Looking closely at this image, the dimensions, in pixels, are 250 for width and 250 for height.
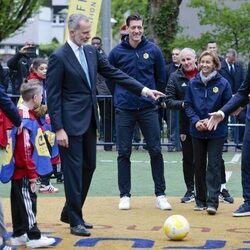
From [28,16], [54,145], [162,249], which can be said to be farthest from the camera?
[28,16]

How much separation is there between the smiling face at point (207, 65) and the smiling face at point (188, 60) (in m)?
0.65

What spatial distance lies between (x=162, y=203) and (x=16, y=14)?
3619cm

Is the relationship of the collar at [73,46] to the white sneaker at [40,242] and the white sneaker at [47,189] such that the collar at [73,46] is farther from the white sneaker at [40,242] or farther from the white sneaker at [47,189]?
the white sneaker at [47,189]

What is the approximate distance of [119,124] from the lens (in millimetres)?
11445

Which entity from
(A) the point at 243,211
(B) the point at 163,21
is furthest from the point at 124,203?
(B) the point at 163,21

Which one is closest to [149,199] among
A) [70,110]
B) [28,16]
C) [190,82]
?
[190,82]

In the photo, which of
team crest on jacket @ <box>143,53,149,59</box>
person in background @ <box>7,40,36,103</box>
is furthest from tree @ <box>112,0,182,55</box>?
team crest on jacket @ <box>143,53,149,59</box>

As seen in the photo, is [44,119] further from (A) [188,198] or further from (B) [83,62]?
(B) [83,62]

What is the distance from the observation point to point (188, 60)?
11.9 metres

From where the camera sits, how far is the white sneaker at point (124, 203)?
11.4 m

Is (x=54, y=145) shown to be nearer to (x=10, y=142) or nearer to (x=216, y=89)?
(x=216, y=89)

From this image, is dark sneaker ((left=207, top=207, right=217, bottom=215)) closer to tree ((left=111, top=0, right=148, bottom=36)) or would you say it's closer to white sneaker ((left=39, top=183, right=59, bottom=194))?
white sneaker ((left=39, top=183, right=59, bottom=194))

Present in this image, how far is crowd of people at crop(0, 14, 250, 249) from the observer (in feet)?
29.1

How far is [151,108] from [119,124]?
0.45 meters
